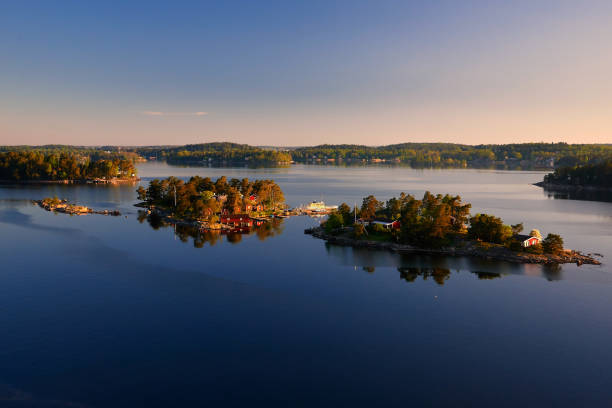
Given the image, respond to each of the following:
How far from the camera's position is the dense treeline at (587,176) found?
97.2 metres

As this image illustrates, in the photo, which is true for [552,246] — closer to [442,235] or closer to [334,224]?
[442,235]

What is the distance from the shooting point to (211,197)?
60.6 meters

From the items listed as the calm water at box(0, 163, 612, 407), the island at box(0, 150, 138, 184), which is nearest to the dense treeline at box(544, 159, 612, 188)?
the calm water at box(0, 163, 612, 407)

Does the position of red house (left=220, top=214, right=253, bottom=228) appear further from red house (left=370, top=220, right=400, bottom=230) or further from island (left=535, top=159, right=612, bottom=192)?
island (left=535, top=159, right=612, bottom=192)

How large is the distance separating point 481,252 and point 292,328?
23.2 m

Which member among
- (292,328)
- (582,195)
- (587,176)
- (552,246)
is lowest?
(292,328)

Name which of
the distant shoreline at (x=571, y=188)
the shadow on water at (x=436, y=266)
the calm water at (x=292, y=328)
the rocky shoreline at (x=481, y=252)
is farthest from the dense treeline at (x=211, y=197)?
the distant shoreline at (x=571, y=188)

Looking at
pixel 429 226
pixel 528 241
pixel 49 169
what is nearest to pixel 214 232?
pixel 429 226

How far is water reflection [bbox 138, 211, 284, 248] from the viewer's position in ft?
155

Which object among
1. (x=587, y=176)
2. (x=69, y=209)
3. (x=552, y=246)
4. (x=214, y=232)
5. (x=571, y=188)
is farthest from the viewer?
(x=571, y=188)

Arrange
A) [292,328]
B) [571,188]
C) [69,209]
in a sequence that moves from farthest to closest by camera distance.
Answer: [571,188], [69,209], [292,328]

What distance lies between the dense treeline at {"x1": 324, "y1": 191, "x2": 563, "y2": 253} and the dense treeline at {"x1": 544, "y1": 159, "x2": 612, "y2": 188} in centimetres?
6885

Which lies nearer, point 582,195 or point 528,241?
point 528,241

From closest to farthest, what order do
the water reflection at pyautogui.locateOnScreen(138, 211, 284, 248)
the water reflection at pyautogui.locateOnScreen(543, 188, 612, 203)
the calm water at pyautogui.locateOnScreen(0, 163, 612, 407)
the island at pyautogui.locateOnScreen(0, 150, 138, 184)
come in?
the calm water at pyautogui.locateOnScreen(0, 163, 612, 407)
the water reflection at pyautogui.locateOnScreen(138, 211, 284, 248)
the water reflection at pyautogui.locateOnScreen(543, 188, 612, 203)
the island at pyautogui.locateOnScreen(0, 150, 138, 184)
